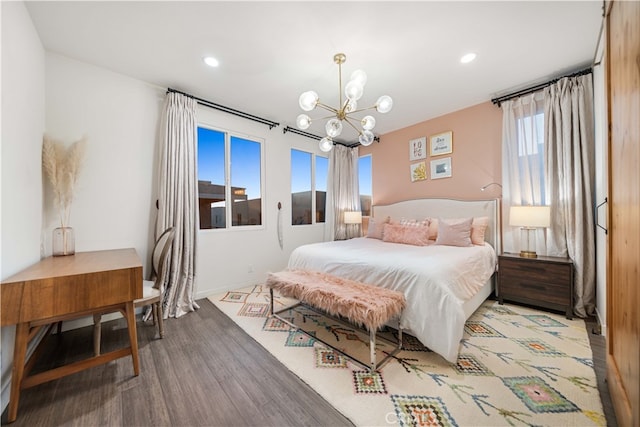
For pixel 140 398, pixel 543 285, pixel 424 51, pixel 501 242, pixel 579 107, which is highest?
pixel 424 51

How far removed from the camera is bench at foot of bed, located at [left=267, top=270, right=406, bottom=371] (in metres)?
1.60

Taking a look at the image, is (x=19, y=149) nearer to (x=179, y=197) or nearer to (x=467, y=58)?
(x=179, y=197)

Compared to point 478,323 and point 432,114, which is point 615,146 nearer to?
point 478,323

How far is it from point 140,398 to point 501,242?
158 inches

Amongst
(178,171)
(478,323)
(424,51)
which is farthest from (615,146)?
(178,171)

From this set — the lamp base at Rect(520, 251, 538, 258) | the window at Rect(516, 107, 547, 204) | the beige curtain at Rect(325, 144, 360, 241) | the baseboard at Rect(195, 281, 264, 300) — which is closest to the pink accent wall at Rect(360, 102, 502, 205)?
the window at Rect(516, 107, 547, 204)

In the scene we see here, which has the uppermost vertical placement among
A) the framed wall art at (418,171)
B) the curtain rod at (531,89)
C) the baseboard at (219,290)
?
the curtain rod at (531,89)

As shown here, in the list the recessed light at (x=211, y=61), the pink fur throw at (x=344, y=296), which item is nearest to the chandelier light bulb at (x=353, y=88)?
the recessed light at (x=211, y=61)

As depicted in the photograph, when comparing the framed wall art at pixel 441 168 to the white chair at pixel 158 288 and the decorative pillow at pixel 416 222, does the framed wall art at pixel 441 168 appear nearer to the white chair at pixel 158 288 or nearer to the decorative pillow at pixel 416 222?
the decorative pillow at pixel 416 222

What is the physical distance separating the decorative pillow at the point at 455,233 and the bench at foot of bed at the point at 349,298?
159 cm

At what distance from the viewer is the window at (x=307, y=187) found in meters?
4.40

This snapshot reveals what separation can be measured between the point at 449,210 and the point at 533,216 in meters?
1.07

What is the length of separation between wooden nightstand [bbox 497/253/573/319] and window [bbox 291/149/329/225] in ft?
9.94

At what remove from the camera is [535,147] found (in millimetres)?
2893
